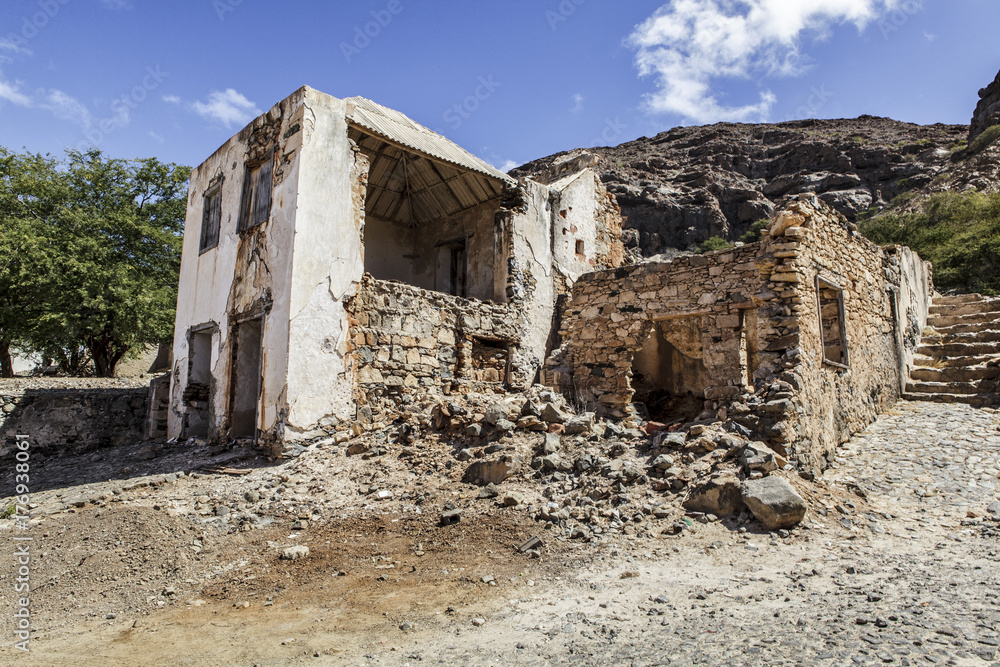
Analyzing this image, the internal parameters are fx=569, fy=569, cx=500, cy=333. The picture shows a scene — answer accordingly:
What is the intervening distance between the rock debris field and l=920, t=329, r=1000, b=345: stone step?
496cm

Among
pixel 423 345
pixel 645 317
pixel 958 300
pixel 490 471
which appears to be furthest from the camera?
pixel 958 300

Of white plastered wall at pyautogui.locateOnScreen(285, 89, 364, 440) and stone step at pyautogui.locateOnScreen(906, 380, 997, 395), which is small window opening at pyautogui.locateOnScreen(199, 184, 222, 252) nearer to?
white plastered wall at pyautogui.locateOnScreen(285, 89, 364, 440)

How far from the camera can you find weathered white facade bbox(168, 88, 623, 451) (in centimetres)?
865

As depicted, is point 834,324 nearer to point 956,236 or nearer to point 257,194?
point 257,194

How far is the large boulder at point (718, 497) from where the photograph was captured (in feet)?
17.3

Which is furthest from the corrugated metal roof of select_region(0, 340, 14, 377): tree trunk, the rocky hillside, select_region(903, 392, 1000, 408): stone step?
the rocky hillside

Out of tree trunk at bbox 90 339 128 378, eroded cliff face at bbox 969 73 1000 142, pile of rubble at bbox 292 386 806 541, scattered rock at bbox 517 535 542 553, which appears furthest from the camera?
eroded cliff face at bbox 969 73 1000 142

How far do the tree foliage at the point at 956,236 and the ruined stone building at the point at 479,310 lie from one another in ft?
31.4

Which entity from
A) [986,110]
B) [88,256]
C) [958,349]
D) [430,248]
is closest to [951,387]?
[958,349]

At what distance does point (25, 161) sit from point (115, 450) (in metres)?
11.1

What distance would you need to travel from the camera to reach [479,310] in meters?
11.1

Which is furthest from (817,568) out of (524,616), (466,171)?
(466,171)

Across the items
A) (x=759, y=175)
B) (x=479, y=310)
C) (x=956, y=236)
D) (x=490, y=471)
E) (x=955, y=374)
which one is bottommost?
(x=490, y=471)

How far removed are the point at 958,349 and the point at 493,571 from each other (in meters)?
11.6
